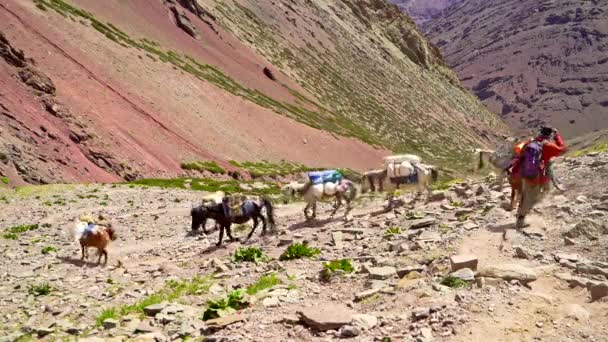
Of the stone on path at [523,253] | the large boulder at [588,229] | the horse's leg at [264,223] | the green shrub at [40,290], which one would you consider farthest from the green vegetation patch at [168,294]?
the large boulder at [588,229]

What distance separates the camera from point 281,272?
39.5 feet

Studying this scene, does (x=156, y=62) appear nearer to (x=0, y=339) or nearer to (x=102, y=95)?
(x=102, y=95)

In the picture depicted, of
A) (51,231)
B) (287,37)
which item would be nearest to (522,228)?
(51,231)

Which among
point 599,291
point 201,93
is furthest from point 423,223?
point 201,93

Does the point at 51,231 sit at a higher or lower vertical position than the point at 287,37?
lower

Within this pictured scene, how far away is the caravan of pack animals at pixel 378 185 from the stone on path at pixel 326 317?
561 cm

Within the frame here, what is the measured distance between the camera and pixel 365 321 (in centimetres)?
805

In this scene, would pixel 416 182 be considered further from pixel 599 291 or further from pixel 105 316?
pixel 105 316

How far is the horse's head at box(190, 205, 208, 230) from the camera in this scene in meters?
18.9

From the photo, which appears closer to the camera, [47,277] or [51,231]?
[47,277]

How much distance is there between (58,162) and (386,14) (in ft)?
523

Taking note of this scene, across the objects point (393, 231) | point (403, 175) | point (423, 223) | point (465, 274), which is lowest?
point (465, 274)

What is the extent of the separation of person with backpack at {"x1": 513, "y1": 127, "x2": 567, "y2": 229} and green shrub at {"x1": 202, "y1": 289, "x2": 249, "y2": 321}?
268 inches

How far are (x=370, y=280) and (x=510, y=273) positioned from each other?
8.36 ft
